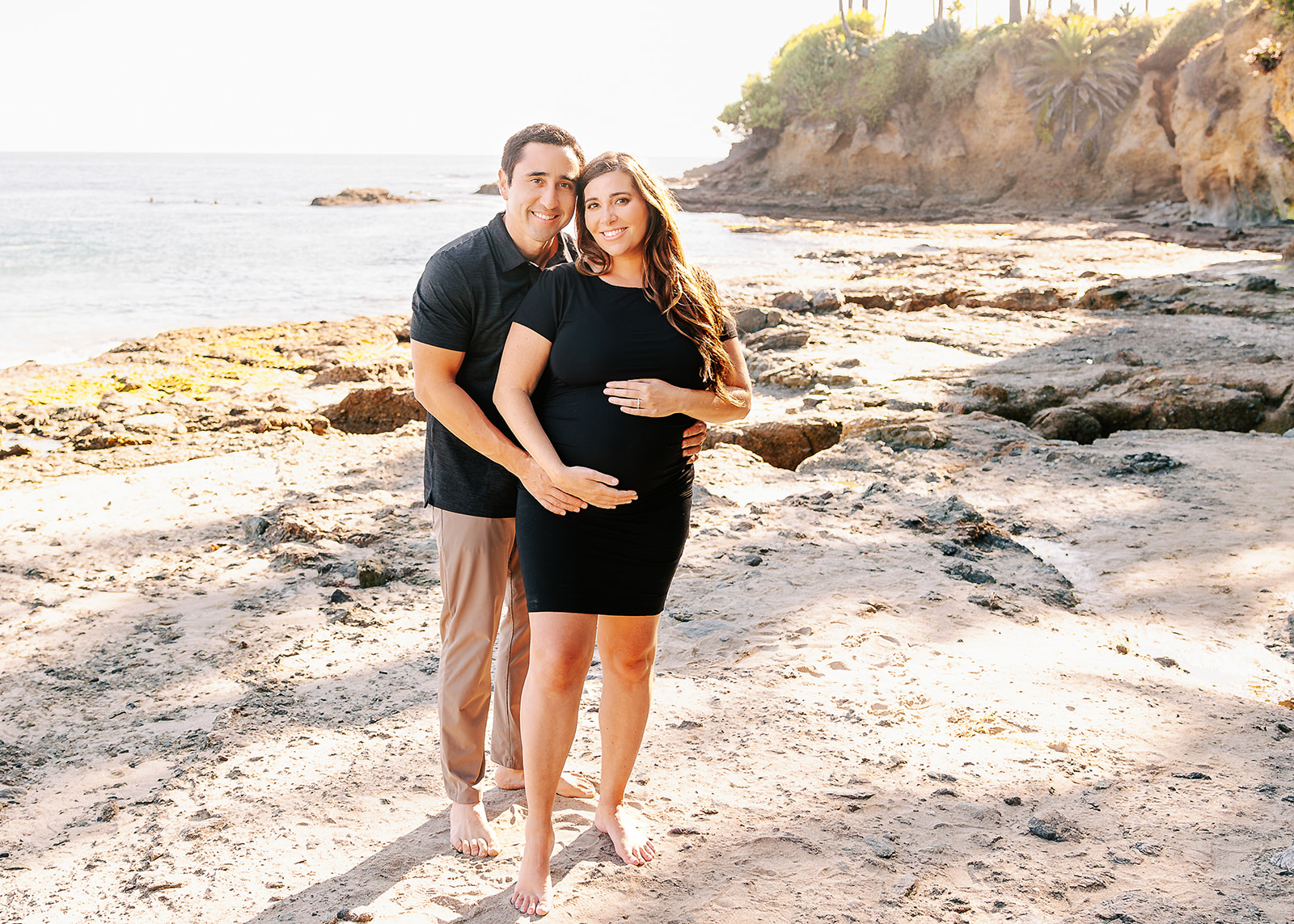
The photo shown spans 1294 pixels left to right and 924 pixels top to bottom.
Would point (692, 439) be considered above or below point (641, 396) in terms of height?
below

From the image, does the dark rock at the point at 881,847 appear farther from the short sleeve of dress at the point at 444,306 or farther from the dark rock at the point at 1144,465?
the dark rock at the point at 1144,465

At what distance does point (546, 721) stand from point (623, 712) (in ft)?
0.91

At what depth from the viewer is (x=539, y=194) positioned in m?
2.63

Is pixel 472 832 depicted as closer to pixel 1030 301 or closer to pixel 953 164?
pixel 1030 301

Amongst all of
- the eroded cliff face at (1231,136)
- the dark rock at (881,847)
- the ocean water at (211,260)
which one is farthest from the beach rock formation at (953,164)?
the dark rock at (881,847)

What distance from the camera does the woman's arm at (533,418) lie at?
2.44 meters

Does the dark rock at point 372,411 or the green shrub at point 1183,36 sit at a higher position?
the green shrub at point 1183,36

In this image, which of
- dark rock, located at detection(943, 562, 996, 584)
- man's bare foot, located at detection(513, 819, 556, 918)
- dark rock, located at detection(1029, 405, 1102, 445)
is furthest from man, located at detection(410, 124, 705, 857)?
dark rock, located at detection(1029, 405, 1102, 445)

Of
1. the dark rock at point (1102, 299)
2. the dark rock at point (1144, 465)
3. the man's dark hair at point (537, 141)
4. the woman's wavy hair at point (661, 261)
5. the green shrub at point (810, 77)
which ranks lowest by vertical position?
the dark rock at point (1144, 465)

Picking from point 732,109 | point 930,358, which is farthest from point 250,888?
point 732,109

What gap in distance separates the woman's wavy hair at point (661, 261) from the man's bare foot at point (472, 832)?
1531 mm

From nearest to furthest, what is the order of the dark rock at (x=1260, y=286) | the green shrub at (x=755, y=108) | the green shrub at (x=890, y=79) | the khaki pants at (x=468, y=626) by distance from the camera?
the khaki pants at (x=468, y=626) < the dark rock at (x=1260, y=286) < the green shrub at (x=890, y=79) < the green shrub at (x=755, y=108)

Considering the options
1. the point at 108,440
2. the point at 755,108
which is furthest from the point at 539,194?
the point at 755,108

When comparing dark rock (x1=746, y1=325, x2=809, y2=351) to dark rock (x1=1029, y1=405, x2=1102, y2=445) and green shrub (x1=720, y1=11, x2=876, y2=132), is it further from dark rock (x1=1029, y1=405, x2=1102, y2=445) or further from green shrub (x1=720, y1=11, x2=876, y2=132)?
green shrub (x1=720, y1=11, x2=876, y2=132)
